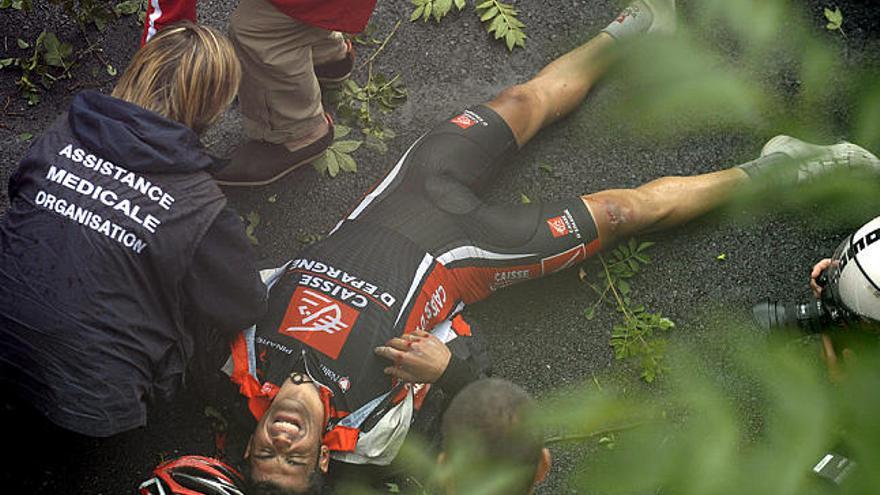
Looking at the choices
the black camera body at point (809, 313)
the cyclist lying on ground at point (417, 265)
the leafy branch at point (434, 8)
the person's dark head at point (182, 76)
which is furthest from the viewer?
the leafy branch at point (434, 8)

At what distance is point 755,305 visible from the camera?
3.49 metres

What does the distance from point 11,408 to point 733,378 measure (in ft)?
8.39

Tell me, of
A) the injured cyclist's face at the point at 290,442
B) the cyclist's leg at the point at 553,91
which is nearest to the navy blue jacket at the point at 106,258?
the injured cyclist's face at the point at 290,442

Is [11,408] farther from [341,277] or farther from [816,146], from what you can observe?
[816,146]

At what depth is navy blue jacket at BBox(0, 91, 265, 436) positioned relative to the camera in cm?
247

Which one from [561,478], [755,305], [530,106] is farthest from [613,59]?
[561,478]

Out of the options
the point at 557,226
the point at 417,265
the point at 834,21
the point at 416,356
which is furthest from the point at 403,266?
the point at 834,21

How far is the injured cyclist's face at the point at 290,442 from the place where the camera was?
2.64 meters

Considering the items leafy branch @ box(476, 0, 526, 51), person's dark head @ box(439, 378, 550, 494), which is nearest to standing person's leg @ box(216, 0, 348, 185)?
leafy branch @ box(476, 0, 526, 51)

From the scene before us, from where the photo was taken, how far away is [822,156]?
3412 millimetres

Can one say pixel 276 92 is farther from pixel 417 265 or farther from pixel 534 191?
pixel 534 191

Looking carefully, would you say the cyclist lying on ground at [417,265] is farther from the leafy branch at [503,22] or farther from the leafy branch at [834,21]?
the leafy branch at [834,21]

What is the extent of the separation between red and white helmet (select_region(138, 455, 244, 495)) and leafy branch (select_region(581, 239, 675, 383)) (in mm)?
1534

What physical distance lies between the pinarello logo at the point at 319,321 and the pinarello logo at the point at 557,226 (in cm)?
77
